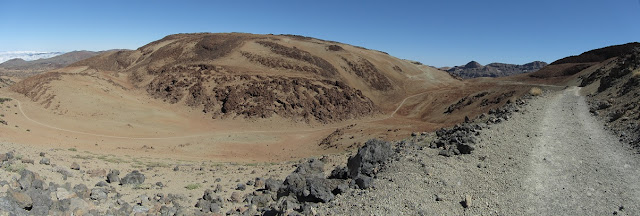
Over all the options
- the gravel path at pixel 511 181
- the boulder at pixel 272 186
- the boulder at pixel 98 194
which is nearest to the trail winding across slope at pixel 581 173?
the gravel path at pixel 511 181

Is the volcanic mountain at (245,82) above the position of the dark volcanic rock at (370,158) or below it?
above

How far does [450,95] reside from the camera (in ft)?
153

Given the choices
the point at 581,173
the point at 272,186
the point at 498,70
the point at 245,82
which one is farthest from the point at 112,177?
the point at 498,70

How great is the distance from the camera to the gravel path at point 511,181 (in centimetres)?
695

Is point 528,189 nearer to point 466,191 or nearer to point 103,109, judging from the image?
point 466,191

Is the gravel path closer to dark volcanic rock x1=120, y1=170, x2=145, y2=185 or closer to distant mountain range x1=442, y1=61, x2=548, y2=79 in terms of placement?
dark volcanic rock x1=120, y1=170, x2=145, y2=185

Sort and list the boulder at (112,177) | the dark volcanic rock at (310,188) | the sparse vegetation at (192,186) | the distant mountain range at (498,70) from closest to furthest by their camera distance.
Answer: the dark volcanic rock at (310,188)
the boulder at (112,177)
the sparse vegetation at (192,186)
the distant mountain range at (498,70)

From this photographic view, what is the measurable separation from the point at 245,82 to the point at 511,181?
36145mm

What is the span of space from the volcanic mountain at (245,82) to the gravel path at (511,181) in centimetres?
2719

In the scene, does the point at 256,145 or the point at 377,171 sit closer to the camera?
the point at 377,171

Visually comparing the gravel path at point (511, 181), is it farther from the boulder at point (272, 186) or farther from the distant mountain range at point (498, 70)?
the distant mountain range at point (498, 70)

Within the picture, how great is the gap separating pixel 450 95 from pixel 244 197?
137 feet

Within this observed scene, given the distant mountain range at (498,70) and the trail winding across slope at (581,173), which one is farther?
the distant mountain range at (498,70)

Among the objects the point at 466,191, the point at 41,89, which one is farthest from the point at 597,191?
the point at 41,89
